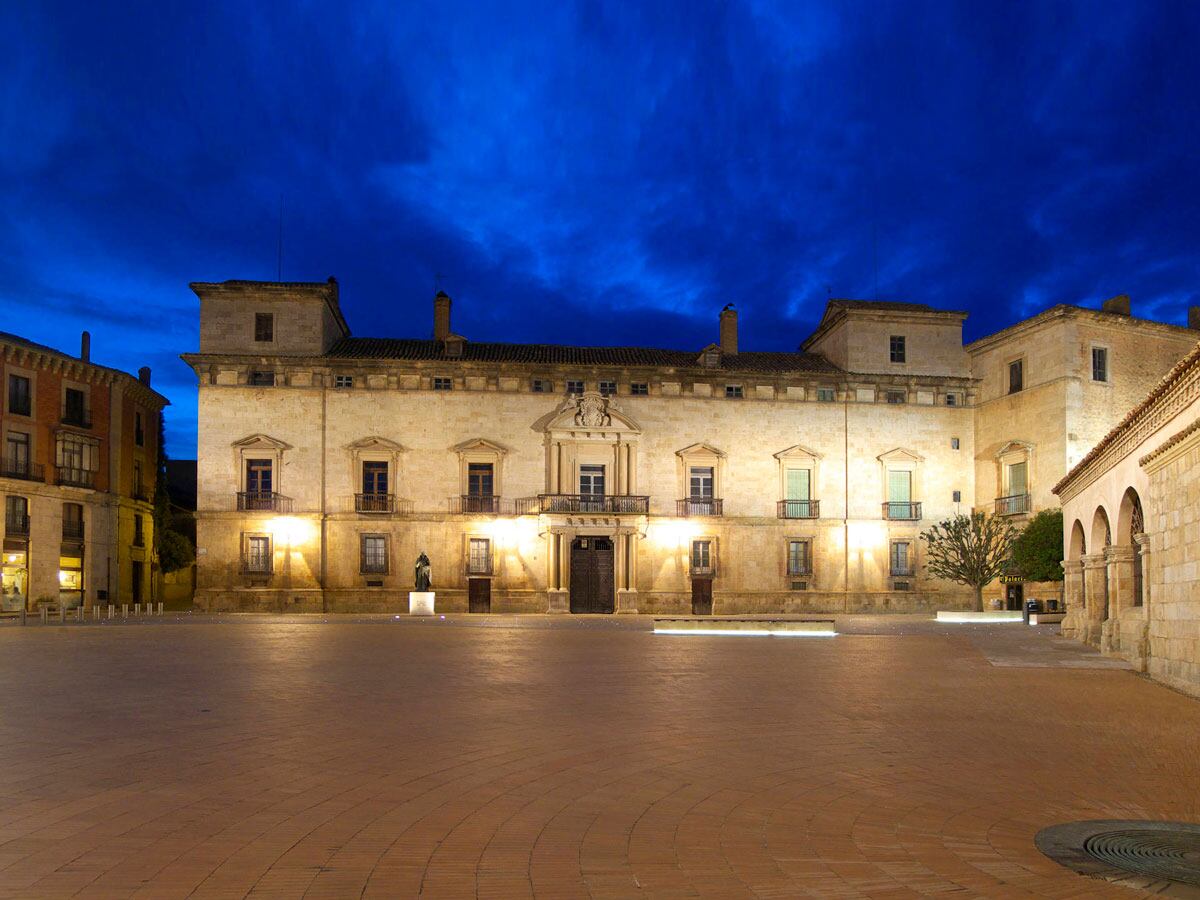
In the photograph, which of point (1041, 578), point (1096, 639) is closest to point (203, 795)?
point (1096, 639)

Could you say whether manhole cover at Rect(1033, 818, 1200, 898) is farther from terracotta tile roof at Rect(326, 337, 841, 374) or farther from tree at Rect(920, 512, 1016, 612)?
terracotta tile roof at Rect(326, 337, 841, 374)

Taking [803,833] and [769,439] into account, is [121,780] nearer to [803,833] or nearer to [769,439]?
[803,833]

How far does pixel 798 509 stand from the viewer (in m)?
46.1

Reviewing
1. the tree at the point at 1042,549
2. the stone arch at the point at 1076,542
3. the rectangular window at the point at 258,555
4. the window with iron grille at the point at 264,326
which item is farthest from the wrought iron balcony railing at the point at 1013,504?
the window with iron grille at the point at 264,326

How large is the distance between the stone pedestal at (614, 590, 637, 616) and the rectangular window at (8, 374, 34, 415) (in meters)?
26.1

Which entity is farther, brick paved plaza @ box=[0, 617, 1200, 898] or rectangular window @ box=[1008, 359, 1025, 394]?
rectangular window @ box=[1008, 359, 1025, 394]

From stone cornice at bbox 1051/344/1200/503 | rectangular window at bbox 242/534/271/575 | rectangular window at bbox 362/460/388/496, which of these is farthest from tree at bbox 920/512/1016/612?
rectangular window at bbox 242/534/271/575

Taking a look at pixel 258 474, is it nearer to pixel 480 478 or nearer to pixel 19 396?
pixel 480 478

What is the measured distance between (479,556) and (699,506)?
9.80 meters

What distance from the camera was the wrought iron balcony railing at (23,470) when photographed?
139ft

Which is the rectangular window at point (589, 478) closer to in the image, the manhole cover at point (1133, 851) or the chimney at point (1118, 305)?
the chimney at point (1118, 305)

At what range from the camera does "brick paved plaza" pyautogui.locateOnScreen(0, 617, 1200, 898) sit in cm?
529

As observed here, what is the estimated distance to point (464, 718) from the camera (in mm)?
10461

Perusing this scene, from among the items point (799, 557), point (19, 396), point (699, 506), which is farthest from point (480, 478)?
point (19, 396)
